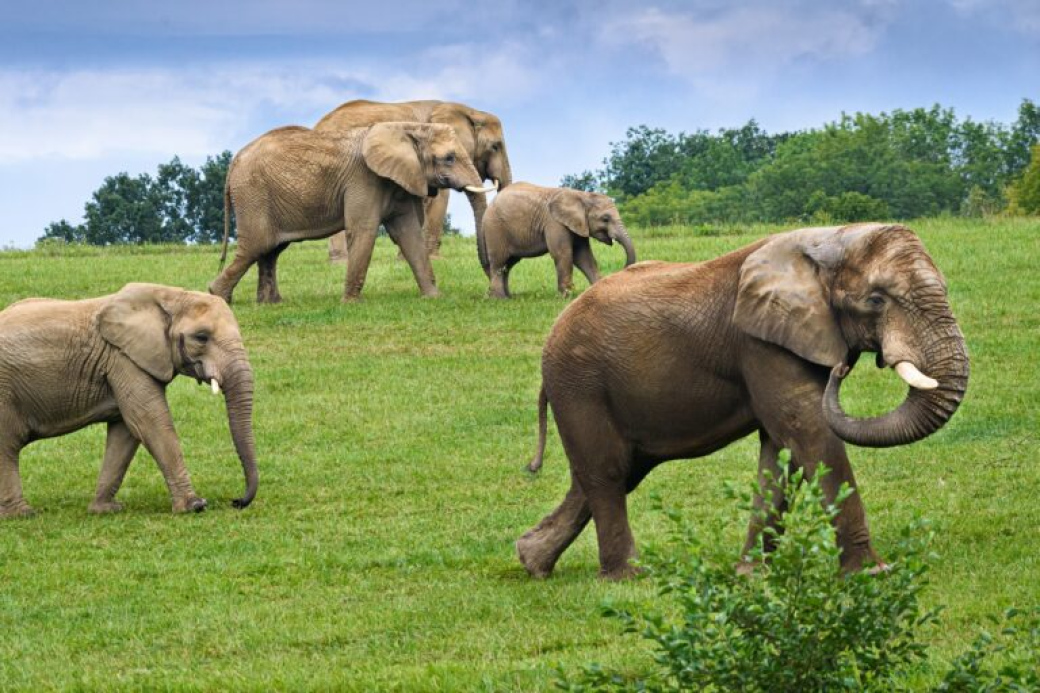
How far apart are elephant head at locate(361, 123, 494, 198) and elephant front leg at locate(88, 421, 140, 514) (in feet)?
34.2

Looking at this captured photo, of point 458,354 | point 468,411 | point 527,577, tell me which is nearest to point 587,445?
point 527,577

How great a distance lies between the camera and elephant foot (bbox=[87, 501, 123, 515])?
1614 centimetres

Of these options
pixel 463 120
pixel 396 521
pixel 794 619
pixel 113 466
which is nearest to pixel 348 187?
pixel 463 120

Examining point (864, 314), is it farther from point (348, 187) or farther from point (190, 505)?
point (348, 187)

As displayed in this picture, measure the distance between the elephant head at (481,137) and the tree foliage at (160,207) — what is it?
4612cm

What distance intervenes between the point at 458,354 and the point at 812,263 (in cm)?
1154

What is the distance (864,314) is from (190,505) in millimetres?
6738

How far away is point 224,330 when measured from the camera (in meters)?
15.9

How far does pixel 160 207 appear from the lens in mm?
77812

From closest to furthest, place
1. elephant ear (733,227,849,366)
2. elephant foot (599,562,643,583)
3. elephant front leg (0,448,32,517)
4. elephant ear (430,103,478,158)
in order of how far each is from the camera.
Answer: elephant ear (733,227,849,366) < elephant foot (599,562,643,583) < elephant front leg (0,448,32,517) < elephant ear (430,103,478,158)

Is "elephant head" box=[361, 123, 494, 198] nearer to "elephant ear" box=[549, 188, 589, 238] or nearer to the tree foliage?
"elephant ear" box=[549, 188, 589, 238]

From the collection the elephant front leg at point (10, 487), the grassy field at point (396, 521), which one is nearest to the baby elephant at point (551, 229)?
the grassy field at point (396, 521)

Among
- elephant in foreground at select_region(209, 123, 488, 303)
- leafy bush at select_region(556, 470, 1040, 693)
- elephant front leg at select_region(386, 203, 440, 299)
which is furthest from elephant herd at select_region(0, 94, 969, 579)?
elephant front leg at select_region(386, 203, 440, 299)

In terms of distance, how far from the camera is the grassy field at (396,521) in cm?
1109
